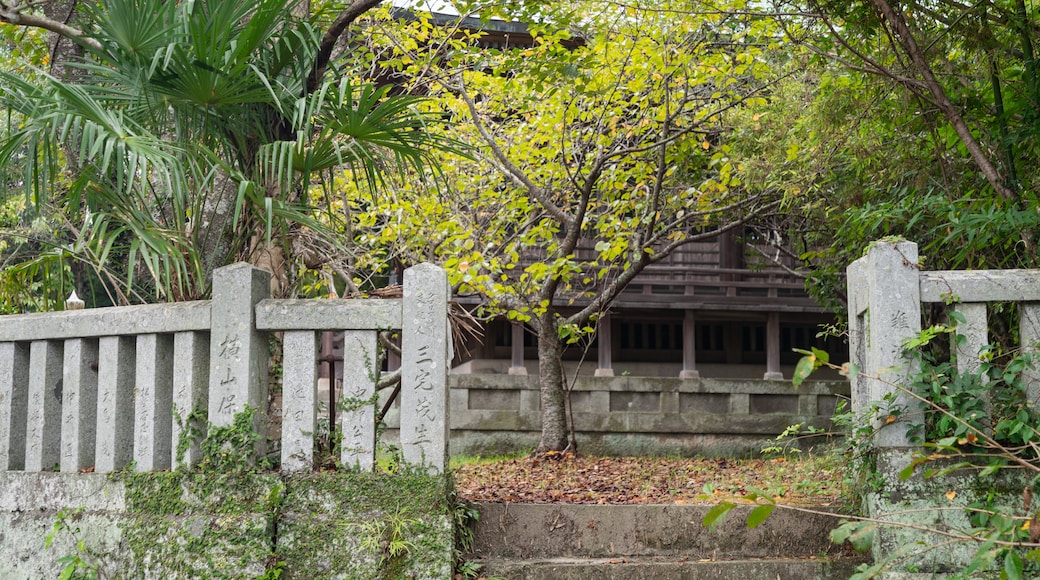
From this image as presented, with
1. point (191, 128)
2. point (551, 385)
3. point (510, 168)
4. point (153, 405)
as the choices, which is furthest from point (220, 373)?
point (551, 385)

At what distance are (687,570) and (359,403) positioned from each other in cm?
209

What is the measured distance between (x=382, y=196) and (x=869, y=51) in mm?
5772

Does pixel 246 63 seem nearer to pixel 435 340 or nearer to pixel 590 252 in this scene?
pixel 435 340

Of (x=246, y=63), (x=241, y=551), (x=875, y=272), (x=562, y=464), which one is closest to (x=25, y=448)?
(x=241, y=551)

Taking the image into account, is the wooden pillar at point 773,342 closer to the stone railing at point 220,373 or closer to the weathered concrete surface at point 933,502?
the weathered concrete surface at point 933,502

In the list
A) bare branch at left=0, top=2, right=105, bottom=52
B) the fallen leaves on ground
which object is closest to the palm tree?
bare branch at left=0, top=2, right=105, bottom=52

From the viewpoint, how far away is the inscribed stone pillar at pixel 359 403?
16.6 ft

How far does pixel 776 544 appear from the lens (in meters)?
5.57

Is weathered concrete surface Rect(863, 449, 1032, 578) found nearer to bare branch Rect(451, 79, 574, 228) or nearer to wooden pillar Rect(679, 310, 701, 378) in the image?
bare branch Rect(451, 79, 574, 228)

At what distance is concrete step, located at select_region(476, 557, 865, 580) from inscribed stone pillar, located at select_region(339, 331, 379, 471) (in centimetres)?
92

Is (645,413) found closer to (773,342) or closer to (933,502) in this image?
(773,342)

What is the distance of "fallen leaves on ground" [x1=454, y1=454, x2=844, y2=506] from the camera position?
7069 millimetres

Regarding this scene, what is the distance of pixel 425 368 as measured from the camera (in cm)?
504

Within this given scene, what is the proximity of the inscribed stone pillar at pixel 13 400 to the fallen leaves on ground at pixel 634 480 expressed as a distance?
2.96 meters
